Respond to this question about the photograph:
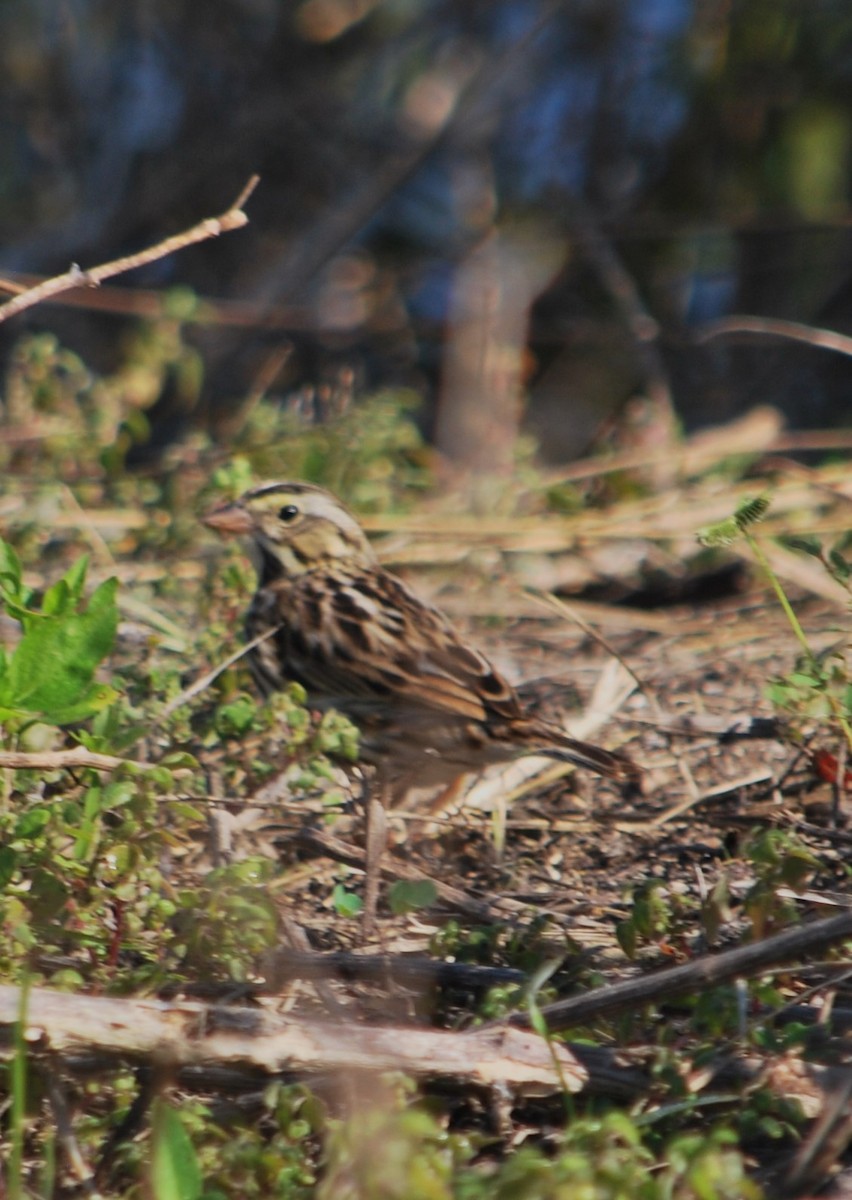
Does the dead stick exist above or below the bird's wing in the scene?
below

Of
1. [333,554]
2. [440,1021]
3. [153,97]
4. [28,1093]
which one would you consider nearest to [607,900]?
[440,1021]

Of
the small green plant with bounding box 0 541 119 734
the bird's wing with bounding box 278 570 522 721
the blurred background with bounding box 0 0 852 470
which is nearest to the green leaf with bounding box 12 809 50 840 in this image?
the small green plant with bounding box 0 541 119 734

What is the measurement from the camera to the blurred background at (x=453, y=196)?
6934 millimetres

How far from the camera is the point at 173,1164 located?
2088 millimetres

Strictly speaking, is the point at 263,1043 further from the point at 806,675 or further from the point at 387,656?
the point at 387,656

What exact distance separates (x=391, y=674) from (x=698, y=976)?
1870 millimetres

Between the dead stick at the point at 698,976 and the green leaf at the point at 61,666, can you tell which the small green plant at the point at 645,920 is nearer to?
the dead stick at the point at 698,976

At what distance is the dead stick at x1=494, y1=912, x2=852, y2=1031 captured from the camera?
7.23ft

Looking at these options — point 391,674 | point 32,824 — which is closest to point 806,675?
point 32,824

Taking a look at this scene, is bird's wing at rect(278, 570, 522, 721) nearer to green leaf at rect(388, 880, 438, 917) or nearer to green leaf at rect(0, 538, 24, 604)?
green leaf at rect(388, 880, 438, 917)

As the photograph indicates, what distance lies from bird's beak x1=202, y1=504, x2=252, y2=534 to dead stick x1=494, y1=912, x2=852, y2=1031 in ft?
7.77

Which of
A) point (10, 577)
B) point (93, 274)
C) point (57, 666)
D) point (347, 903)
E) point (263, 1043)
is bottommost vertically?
point (263, 1043)

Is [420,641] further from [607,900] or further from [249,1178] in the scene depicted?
[249,1178]

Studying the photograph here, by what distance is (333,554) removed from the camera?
15.4 feet
